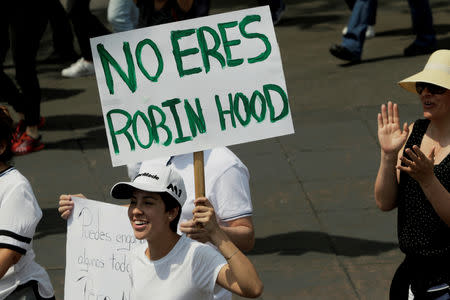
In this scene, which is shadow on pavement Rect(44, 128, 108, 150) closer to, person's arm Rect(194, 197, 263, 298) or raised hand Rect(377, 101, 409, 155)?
raised hand Rect(377, 101, 409, 155)

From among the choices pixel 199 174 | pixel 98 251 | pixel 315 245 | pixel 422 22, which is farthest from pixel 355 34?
pixel 199 174

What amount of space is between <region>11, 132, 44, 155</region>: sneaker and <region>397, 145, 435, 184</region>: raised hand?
225 inches

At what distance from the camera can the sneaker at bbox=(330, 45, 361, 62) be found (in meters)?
10.8

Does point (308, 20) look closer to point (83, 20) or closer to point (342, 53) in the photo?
point (342, 53)

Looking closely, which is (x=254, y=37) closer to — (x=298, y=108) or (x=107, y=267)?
(x=107, y=267)

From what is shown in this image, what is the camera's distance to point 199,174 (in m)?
3.78

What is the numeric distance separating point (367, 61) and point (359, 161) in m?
3.25

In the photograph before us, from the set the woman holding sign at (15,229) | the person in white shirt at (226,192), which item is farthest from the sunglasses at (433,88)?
the woman holding sign at (15,229)

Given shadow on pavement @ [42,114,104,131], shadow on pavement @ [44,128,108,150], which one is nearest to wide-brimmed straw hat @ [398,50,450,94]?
shadow on pavement @ [44,128,108,150]

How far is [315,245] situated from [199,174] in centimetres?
310

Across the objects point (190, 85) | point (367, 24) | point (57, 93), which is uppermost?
point (190, 85)

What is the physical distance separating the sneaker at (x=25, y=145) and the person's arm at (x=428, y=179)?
5675 millimetres

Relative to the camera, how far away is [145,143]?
3863mm

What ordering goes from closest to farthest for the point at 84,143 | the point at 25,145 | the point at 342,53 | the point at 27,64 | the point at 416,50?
the point at 27,64 < the point at 25,145 < the point at 84,143 < the point at 342,53 < the point at 416,50
